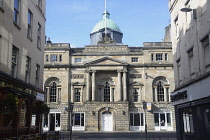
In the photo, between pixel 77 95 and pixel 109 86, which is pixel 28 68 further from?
pixel 109 86

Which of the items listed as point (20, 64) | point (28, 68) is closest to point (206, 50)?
point (20, 64)

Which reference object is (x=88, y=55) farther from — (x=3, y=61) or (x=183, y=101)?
(x=3, y=61)

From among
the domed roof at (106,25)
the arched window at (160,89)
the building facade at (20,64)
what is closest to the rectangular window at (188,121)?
the building facade at (20,64)

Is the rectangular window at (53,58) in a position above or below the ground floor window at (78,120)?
above

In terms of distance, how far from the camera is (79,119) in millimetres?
43938

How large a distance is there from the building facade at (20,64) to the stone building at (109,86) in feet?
72.5

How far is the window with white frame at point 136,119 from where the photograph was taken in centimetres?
4359

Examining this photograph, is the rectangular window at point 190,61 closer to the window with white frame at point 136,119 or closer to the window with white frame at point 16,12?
the window with white frame at point 16,12

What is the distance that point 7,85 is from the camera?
14.0m

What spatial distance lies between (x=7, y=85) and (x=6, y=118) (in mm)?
1961

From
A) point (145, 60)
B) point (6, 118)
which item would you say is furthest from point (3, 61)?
point (145, 60)

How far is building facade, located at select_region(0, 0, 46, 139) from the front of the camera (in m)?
13.9

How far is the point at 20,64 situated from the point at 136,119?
29.8 metres

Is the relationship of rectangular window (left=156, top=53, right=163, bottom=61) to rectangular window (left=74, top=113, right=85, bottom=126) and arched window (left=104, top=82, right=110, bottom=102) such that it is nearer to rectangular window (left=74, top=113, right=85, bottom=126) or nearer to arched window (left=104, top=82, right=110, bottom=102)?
arched window (left=104, top=82, right=110, bottom=102)
